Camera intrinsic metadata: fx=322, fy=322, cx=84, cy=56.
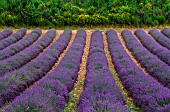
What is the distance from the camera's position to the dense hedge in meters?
22.4

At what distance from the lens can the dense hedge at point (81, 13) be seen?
2242 centimetres

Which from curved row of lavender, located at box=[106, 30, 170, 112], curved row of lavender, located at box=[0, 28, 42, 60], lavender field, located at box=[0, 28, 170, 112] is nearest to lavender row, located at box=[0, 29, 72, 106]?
lavender field, located at box=[0, 28, 170, 112]

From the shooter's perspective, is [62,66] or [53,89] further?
[62,66]

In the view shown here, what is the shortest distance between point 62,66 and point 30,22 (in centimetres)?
1430

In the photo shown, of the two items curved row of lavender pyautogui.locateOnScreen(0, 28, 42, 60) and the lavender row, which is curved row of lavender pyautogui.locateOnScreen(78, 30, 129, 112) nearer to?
the lavender row

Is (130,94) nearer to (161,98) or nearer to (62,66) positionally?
(161,98)

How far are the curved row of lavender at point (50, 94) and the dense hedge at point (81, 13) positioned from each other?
13.5 meters

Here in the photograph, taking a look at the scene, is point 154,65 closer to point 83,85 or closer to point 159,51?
point 83,85

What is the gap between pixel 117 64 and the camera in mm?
9758

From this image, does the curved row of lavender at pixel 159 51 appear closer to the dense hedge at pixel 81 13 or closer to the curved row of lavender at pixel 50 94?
the curved row of lavender at pixel 50 94

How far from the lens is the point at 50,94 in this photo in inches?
237

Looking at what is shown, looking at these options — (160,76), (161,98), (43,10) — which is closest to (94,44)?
(160,76)

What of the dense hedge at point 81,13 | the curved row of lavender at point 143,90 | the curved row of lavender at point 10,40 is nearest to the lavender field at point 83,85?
the curved row of lavender at point 143,90

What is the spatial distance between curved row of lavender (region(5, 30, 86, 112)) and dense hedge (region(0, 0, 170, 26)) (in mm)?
13450
